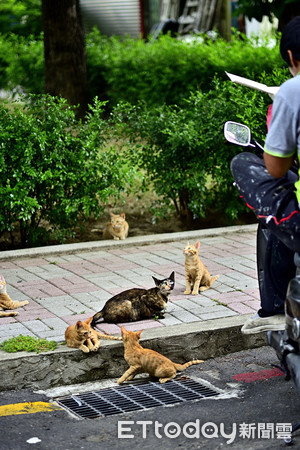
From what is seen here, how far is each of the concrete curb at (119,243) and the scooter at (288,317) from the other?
351 centimetres

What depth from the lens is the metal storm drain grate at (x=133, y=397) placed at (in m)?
4.30

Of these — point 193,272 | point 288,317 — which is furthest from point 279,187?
point 193,272

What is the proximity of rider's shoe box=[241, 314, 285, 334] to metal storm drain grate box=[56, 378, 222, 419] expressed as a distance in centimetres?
61

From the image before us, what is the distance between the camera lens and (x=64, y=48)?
35.9ft

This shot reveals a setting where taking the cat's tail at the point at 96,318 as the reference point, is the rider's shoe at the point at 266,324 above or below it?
above

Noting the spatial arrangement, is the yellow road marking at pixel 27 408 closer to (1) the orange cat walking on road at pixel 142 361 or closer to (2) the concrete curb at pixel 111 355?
(2) the concrete curb at pixel 111 355

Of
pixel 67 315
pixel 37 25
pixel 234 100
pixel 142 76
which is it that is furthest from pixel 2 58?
pixel 67 315

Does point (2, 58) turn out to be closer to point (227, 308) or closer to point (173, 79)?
point (173, 79)

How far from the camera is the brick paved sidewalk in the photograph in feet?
17.5

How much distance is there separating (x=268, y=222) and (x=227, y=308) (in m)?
2.05

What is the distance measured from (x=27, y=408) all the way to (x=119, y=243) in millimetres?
3428

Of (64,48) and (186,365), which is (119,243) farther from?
(64,48)

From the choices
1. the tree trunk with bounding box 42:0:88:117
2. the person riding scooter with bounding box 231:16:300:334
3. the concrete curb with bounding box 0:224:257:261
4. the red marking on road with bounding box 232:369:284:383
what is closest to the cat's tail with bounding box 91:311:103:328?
the red marking on road with bounding box 232:369:284:383

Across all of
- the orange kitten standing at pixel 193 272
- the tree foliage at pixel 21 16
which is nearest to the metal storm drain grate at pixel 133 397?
the orange kitten standing at pixel 193 272
